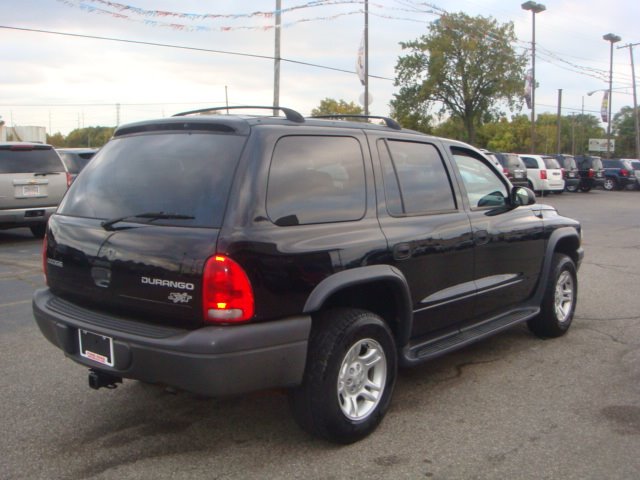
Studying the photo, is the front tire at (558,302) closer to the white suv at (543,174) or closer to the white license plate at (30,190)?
the white license plate at (30,190)

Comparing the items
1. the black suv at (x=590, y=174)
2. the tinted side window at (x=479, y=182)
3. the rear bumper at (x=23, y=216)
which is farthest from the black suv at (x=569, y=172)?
the tinted side window at (x=479, y=182)

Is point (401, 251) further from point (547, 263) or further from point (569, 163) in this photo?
point (569, 163)

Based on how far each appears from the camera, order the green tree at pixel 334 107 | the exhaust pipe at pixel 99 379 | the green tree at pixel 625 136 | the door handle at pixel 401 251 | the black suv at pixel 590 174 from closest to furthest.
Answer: the exhaust pipe at pixel 99 379 → the door handle at pixel 401 251 → the black suv at pixel 590 174 → the green tree at pixel 334 107 → the green tree at pixel 625 136

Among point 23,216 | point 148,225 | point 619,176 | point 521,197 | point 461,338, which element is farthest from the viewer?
point 619,176

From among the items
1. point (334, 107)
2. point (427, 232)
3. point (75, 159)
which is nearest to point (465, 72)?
point (334, 107)

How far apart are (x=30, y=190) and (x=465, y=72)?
40.6m

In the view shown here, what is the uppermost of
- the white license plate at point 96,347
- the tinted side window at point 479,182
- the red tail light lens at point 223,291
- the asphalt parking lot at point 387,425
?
the tinted side window at point 479,182

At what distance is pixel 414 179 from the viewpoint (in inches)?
169

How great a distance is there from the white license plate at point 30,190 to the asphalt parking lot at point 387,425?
6203mm

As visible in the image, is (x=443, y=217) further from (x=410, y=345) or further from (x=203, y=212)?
(x=203, y=212)

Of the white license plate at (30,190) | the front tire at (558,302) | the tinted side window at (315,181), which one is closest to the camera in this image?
the tinted side window at (315,181)

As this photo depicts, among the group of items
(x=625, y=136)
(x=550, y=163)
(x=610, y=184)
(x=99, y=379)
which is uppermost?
(x=625, y=136)

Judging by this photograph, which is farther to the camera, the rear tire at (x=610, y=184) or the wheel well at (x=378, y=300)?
the rear tire at (x=610, y=184)

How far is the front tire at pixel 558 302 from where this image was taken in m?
5.58
